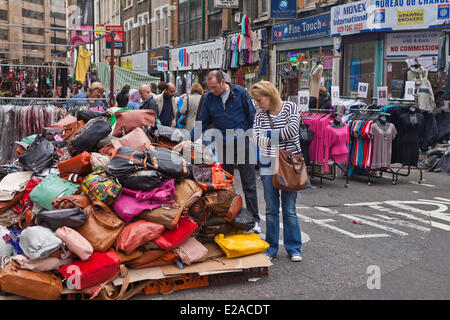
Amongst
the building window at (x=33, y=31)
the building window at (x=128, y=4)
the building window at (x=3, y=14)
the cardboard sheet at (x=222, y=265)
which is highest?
the building window at (x=3, y=14)

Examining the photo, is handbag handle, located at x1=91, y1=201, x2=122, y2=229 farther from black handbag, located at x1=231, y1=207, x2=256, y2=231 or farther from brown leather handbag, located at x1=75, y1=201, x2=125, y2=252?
black handbag, located at x1=231, y1=207, x2=256, y2=231

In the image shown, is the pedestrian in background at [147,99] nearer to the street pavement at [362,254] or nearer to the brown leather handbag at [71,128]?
the street pavement at [362,254]

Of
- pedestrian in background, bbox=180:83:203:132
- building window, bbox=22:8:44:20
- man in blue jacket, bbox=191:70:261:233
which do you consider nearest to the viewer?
man in blue jacket, bbox=191:70:261:233

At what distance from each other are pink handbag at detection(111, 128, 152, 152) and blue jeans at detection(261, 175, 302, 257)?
1.36 meters

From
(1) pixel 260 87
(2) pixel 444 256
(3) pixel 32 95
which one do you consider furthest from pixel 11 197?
(3) pixel 32 95

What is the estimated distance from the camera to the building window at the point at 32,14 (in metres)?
103

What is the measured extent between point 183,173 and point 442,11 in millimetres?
11824

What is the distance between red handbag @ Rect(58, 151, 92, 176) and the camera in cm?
569

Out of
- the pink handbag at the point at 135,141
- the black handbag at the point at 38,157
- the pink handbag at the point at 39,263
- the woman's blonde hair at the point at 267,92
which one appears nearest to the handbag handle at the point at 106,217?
the pink handbag at the point at 39,263

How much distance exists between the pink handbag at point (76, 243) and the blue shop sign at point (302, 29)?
15.0 meters

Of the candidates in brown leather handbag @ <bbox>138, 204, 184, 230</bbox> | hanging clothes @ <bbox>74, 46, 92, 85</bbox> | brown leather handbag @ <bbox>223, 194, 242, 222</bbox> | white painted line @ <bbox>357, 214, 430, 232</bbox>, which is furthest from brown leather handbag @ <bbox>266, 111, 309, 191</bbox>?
hanging clothes @ <bbox>74, 46, 92, 85</bbox>

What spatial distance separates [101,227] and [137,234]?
34 centimetres

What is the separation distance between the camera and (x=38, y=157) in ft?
21.6

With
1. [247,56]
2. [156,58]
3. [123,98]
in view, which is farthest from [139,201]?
[156,58]
